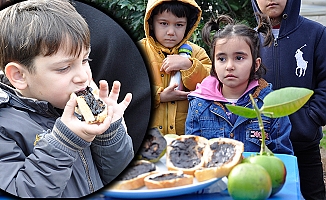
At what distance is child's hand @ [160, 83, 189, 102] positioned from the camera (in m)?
2.01

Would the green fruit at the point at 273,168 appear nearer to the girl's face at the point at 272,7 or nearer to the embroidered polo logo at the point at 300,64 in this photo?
the embroidered polo logo at the point at 300,64

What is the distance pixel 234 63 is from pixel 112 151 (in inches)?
36.4

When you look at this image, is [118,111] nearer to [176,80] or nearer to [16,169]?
[16,169]

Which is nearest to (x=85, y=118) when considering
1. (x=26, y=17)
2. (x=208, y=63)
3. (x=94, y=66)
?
(x=26, y=17)

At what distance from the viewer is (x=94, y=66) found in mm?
1429

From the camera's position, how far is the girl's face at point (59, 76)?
0.92 meters

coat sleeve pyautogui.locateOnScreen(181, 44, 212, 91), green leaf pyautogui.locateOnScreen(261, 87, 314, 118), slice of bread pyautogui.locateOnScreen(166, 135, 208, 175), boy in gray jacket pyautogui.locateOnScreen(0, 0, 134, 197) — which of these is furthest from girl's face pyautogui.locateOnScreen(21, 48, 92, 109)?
coat sleeve pyautogui.locateOnScreen(181, 44, 212, 91)

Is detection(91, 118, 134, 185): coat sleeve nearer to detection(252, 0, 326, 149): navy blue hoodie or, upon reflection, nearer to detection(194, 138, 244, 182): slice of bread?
detection(194, 138, 244, 182): slice of bread

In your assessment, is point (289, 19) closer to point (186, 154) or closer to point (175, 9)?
point (175, 9)

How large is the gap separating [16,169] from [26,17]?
30 cm

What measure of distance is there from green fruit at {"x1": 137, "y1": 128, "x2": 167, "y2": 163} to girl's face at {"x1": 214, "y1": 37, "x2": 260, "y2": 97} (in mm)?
808

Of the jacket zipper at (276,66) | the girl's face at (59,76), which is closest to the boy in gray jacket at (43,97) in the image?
the girl's face at (59,76)

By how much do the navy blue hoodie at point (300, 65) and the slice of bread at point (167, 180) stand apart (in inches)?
50.9

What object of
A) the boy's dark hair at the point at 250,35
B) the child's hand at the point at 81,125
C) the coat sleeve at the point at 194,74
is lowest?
the child's hand at the point at 81,125
